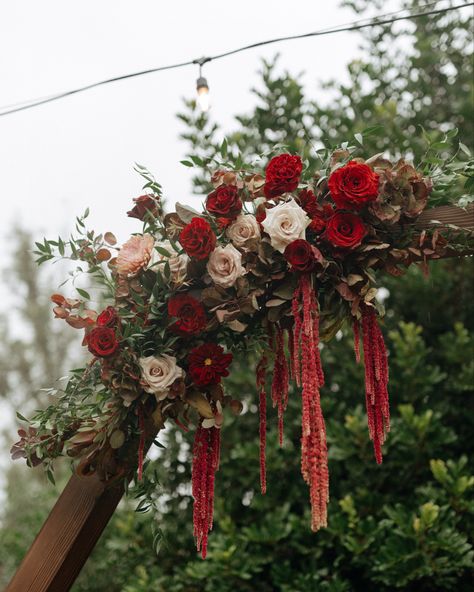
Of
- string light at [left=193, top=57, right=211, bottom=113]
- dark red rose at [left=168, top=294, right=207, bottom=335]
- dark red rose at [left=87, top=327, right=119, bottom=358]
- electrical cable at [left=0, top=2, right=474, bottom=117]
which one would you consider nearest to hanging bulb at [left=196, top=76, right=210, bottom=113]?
string light at [left=193, top=57, right=211, bottom=113]

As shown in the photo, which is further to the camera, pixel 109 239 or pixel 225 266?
pixel 109 239

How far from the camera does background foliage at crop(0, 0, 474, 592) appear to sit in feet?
9.53

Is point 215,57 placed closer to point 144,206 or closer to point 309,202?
point 144,206

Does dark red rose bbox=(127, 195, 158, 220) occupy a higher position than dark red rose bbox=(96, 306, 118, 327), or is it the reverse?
dark red rose bbox=(127, 195, 158, 220)

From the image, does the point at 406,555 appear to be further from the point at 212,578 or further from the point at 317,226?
the point at 317,226

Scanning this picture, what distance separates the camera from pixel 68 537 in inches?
71.9

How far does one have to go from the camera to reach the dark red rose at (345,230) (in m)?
1.66

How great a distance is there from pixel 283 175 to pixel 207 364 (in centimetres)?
55

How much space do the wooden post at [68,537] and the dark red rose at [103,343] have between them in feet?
1.34

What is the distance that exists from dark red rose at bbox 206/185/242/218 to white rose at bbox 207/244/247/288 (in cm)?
11

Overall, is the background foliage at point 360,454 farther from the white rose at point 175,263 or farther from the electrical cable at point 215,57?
the white rose at point 175,263

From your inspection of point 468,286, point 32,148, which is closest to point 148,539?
point 468,286

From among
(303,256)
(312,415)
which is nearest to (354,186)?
(303,256)

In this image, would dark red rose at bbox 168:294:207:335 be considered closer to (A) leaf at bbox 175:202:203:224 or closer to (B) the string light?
(A) leaf at bbox 175:202:203:224
